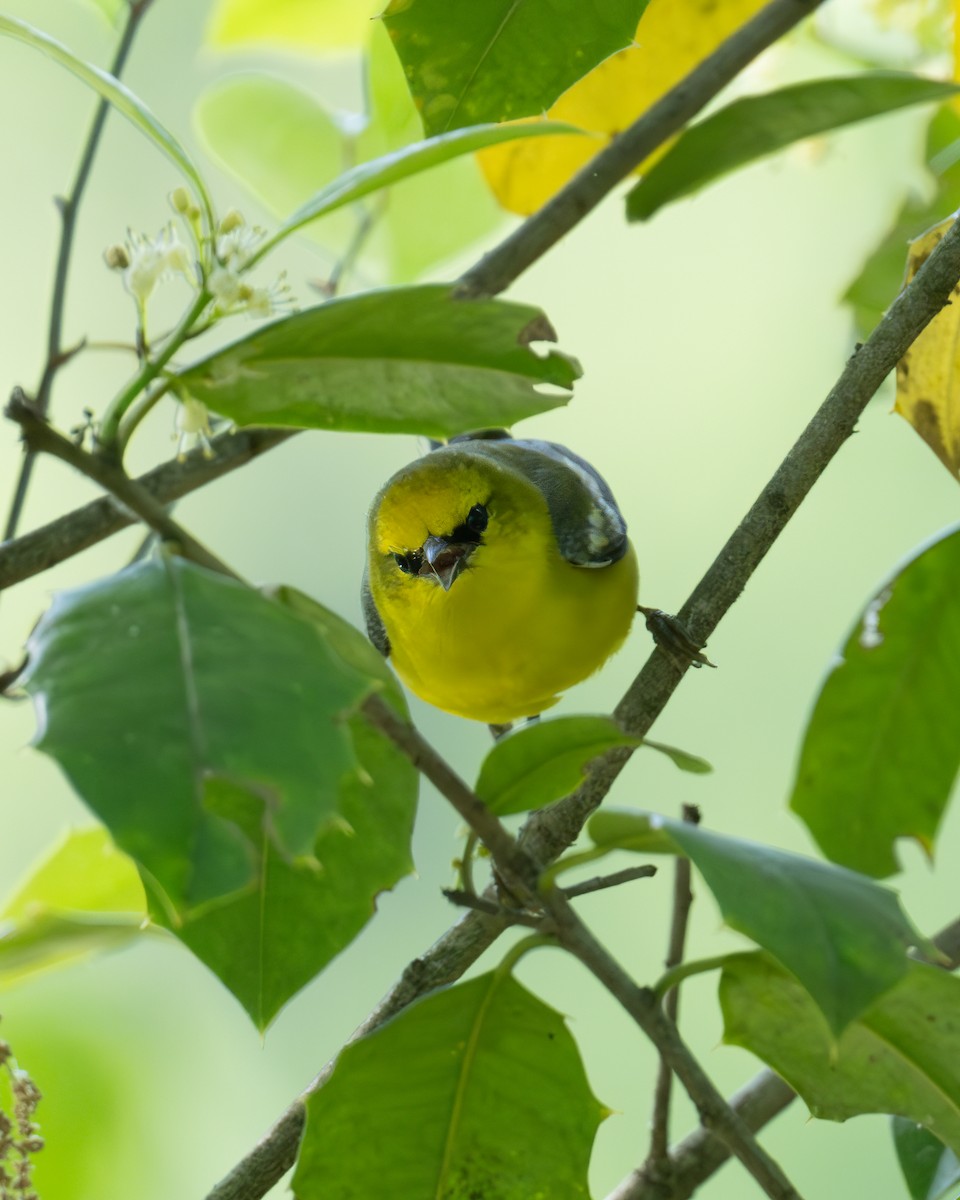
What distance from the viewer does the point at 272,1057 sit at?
229 cm

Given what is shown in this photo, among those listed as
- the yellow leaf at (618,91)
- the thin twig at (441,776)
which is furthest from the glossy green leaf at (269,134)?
the thin twig at (441,776)

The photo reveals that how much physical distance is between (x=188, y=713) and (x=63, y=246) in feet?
1.70

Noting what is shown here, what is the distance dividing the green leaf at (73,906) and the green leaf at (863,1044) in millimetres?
396

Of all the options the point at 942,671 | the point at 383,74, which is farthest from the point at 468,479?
the point at 942,671

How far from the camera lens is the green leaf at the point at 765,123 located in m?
0.92

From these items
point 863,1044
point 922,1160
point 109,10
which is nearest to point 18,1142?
point 863,1044

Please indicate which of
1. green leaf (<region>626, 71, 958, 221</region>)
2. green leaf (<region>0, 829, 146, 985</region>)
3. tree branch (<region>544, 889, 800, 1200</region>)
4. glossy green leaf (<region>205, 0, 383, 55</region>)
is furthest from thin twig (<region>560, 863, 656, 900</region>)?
glossy green leaf (<region>205, 0, 383, 55</region>)

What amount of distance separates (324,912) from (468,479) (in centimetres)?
65

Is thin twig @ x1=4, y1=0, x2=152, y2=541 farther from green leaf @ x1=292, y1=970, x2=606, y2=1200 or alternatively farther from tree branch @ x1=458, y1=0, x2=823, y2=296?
green leaf @ x1=292, y1=970, x2=606, y2=1200

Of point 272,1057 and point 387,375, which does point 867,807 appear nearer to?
point 387,375

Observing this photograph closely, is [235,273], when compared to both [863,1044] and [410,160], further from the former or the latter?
[863,1044]

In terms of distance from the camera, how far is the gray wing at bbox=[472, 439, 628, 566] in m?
1.18

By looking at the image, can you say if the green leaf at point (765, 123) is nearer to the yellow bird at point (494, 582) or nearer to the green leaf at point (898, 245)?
the green leaf at point (898, 245)

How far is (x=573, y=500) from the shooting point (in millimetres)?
1250
